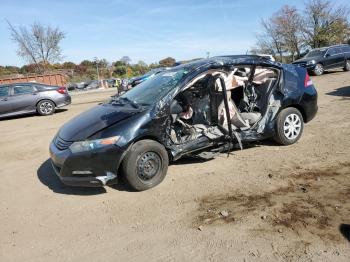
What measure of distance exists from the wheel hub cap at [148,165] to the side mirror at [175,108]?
0.69 metres

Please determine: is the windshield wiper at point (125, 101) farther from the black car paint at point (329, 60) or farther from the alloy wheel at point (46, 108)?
the black car paint at point (329, 60)

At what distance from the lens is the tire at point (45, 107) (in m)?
13.8

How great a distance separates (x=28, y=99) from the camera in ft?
44.9

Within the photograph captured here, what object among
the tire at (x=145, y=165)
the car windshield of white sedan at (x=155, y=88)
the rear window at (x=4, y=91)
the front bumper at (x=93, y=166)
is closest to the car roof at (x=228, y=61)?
the car windshield of white sedan at (x=155, y=88)

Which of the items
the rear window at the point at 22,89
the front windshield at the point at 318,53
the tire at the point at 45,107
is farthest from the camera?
the front windshield at the point at 318,53

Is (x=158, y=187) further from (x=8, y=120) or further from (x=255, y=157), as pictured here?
(x=8, y=120)

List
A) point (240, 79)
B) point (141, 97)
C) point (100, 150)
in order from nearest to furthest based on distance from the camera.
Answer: point (100, 150) < point (141, 97) < point (240, 79)

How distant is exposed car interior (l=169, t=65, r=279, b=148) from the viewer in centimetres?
570

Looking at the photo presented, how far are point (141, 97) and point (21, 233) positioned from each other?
8.61 ft

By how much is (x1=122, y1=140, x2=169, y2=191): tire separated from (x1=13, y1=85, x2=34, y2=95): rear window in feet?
33.3

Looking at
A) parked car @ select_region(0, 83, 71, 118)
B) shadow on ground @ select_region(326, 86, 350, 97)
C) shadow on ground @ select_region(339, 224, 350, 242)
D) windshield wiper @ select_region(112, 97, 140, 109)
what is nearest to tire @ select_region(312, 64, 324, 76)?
shadow on ground @ select_region(326, 86, 350, 97)

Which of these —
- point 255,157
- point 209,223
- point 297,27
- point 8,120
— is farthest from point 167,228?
point 297,27

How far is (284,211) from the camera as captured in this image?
4.22 meters

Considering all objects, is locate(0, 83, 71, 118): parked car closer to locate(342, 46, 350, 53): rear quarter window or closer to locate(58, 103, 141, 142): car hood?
locate(58, 103, 141, 142): car hood
